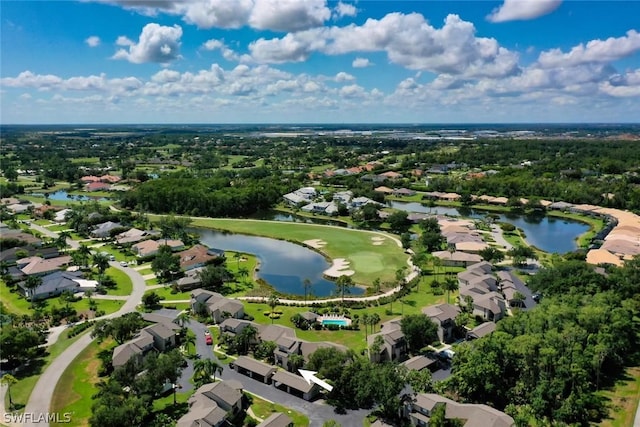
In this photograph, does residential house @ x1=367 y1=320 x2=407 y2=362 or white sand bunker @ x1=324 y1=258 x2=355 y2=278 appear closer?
residential house @ x1=367 y1=320 x2=407 y2=362

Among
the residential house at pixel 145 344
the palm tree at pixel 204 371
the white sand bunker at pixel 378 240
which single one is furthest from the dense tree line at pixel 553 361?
the white sand bunker at pixel 378 240

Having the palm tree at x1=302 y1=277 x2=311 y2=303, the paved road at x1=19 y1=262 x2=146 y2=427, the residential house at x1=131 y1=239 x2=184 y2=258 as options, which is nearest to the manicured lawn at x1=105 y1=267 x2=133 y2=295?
the paved road at x1=19 y1=262 x2=146 y2=427

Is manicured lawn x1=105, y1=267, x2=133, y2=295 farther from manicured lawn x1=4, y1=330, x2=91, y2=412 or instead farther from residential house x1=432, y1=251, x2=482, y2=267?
residential house x1=432, y1=251, x2=482, y2=267

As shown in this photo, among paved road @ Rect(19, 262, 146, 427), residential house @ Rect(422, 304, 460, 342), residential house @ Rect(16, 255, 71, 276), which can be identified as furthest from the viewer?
residential house @ Rect(16, 255, 71, 276)

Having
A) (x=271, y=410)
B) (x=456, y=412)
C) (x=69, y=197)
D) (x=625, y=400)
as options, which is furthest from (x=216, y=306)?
(x=69, y=197)

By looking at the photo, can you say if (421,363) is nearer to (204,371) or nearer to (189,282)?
(204,371)

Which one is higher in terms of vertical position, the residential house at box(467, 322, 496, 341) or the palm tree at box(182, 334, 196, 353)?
the residential house at box(467, 322, 496, 341)

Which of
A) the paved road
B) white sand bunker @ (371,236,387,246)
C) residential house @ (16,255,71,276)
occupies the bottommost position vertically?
the paved road

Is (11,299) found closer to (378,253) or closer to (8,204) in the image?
Result: (378,253)
